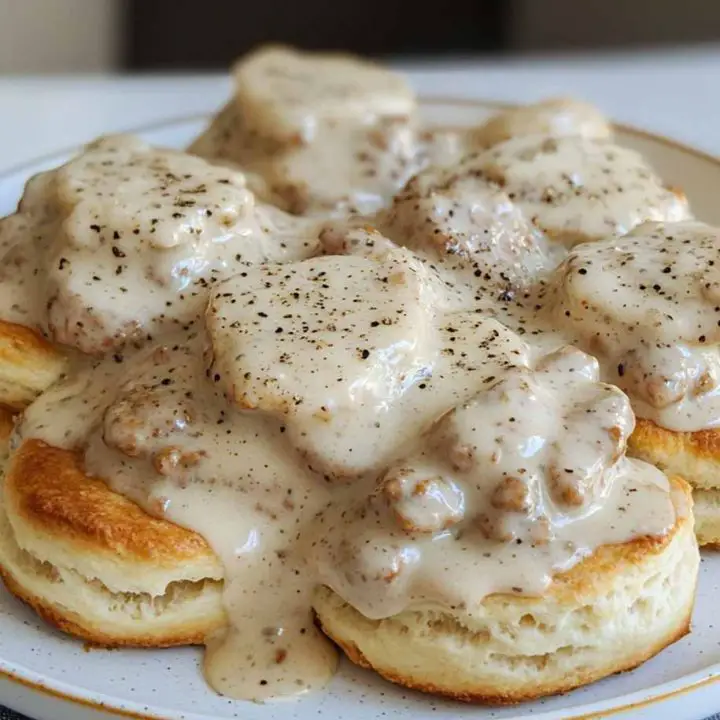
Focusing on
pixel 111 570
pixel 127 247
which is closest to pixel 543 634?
pixel 111 570

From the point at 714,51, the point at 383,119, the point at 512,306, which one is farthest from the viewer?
Answer: the point at 714,51

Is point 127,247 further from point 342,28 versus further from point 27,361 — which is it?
point 342,28

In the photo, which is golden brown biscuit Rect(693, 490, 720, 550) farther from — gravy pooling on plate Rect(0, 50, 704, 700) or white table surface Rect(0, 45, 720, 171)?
white table surface Rect(0, 45, 720, 171)

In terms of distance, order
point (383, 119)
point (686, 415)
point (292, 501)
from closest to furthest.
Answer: point (292, 501), point (686, 415), point (383, 119)

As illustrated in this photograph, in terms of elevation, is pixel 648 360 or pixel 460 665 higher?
pixel 648 360

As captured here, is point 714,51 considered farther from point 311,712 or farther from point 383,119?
point 311,712

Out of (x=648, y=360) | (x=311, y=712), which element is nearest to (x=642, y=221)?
(x=648, y=360)

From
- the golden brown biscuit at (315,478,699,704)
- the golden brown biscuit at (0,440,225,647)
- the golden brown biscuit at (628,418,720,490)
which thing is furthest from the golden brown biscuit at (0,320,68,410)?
the golden brown biscuit at (628,418,720,490)
